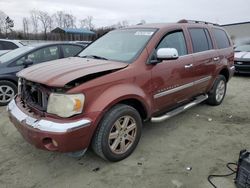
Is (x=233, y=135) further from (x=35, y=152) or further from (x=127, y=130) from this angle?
(x=35, y=152)

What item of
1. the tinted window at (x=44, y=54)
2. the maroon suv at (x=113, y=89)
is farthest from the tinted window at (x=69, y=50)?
the maroon suv at (x=113, y=89)

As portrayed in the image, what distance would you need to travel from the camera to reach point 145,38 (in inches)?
158

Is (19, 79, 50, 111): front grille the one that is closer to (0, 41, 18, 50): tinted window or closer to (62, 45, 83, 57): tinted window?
(62, 45, 83, 57): tinted window

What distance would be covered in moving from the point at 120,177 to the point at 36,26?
173ft

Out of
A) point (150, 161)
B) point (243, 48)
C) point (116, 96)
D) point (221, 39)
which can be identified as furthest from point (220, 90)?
point (243, 48)

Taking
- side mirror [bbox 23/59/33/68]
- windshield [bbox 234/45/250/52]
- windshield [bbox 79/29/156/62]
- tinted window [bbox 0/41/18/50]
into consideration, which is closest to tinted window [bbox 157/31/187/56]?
windshield [bbox 79/29/156/62]

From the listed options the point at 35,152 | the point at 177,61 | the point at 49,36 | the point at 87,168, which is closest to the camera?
the point at 87,168

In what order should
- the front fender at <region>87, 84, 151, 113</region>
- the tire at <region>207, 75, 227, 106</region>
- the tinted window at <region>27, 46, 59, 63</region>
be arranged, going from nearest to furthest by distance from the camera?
1. the front fender at <region>87, 84, 151, 113</region>
2. the tire at <region>207, 75, 227, 106</region>
3. the tinted window at <region>27, 46, 59, 63</region>

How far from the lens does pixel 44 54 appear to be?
22.0 feet

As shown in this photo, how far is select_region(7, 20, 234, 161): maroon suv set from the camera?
2979 mm

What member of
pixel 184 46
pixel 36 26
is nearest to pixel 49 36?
pixel 36 26

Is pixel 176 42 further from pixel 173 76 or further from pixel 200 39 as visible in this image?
pixel 200 39

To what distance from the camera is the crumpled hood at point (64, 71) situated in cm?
302

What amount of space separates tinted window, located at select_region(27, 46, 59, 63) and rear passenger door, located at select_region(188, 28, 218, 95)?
3.67 meters
